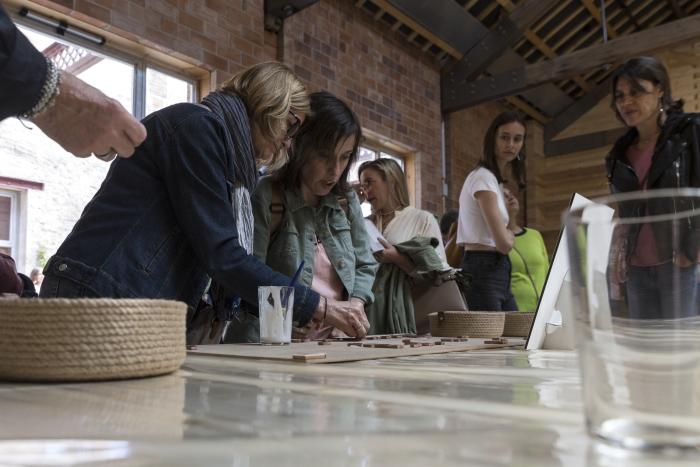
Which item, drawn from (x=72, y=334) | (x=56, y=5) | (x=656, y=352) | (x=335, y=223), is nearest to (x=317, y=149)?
(x=335, y=223)

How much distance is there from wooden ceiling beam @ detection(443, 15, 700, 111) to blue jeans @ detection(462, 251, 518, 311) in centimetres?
424

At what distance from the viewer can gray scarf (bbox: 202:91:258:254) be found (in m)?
1.36

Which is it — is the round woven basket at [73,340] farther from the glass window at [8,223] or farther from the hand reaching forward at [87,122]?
the glass window at [8,223]

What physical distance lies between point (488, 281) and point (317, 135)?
835mm

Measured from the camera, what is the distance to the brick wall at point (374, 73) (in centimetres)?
480

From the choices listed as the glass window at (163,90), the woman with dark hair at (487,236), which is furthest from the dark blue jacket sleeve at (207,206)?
the glass window at (163,90)

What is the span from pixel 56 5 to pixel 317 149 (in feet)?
7.21

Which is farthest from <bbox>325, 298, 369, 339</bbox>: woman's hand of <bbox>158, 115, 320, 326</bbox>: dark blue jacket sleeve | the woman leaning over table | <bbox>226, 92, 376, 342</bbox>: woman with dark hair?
<bbox>226, 92, 376, 342</bbox>: woman with dark hair

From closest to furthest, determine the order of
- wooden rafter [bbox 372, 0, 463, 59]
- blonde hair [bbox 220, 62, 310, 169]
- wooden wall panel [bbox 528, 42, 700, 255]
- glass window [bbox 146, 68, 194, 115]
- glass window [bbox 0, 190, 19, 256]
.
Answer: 1. blonde hair [bbox 220, 62, 310, 169]
2. glass window [bbox 146, 68, 194, 115]
3. glass window [bbox 0, 190, 19, 256]
4. wooden rafter [bbox 372, 0, 463, 59]
5. wooden wall panel [bbox 528, 42, 700, 255]

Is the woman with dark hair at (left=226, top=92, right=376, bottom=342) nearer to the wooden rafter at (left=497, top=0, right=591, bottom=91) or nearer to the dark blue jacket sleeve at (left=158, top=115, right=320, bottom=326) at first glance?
the dark blue jacket sleeve at (left=158, top=115, right=320, bottom=326)

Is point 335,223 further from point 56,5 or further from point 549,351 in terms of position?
point 56,5

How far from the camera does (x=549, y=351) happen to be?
100 cm

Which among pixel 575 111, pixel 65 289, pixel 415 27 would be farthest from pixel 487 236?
pixel 575 111

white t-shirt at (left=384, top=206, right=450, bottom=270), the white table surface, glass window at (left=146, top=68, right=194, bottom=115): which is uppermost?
glass window at (left=146, top=68, right=194, bottom=115)
